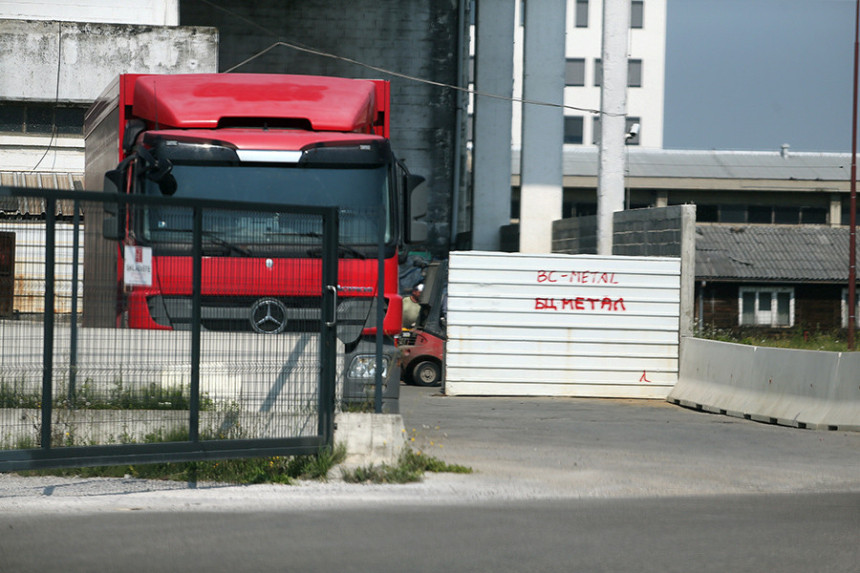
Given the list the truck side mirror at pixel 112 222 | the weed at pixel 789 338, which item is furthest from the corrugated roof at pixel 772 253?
the truck side mirror at pixel 112 222

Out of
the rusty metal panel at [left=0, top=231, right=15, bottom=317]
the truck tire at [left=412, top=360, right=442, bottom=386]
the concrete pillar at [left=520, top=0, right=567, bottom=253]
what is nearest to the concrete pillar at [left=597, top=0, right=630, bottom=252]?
the concrete pillar at [left=520, top=0, right=567, bottom=253]

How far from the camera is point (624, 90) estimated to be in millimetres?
25266

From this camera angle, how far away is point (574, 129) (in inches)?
3169

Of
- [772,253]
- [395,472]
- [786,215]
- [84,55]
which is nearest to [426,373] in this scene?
[84,55]

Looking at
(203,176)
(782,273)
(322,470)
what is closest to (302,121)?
(203,176)

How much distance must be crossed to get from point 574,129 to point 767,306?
37694 millimetres

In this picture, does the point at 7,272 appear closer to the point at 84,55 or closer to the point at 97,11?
the point at 84,55

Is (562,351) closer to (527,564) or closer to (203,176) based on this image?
(203,176)

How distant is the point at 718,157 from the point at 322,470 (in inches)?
2262

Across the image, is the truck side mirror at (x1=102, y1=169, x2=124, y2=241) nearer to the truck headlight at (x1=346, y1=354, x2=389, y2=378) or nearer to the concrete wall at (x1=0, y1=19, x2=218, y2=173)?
the truck headlight at (x1=346, y1=354, x2=389, y2=378)

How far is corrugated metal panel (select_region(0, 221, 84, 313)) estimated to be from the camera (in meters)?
8.60

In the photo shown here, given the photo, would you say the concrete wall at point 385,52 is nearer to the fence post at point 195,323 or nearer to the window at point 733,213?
the window at point 733,213

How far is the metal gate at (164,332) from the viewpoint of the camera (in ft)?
28.3

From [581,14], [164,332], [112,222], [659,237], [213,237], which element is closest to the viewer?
[112,222]
